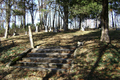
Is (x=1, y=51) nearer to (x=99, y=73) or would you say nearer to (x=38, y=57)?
(x=38, y=57)

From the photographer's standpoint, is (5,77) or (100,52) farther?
(100,52)

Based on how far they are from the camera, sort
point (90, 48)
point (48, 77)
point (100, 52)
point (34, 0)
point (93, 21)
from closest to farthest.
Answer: point (48, 77), point (100, 52), point (90, 48), point (34, 0), point (93, 21)

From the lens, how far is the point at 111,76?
14.8 ft

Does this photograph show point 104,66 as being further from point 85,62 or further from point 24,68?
point 24,68

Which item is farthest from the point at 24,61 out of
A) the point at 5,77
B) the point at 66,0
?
the point at 66,0

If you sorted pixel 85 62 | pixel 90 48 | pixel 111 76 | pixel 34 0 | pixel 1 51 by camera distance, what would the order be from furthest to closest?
1. pixel 34 0
2. pixel 1 51
3. pixel 90 48
4. pixel 85 62
5. pixel 111 76

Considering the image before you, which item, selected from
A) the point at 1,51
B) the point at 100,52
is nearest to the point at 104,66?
the point at 100,52

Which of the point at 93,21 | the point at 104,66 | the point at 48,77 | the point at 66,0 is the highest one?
the point at 66,0

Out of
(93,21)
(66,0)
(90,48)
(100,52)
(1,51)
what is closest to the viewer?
(100,52)

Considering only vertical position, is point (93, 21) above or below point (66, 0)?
below

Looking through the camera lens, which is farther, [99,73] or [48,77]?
[48,77]

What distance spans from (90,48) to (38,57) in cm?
339

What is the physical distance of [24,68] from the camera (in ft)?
19.7

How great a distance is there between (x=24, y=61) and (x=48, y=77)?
2421mm
